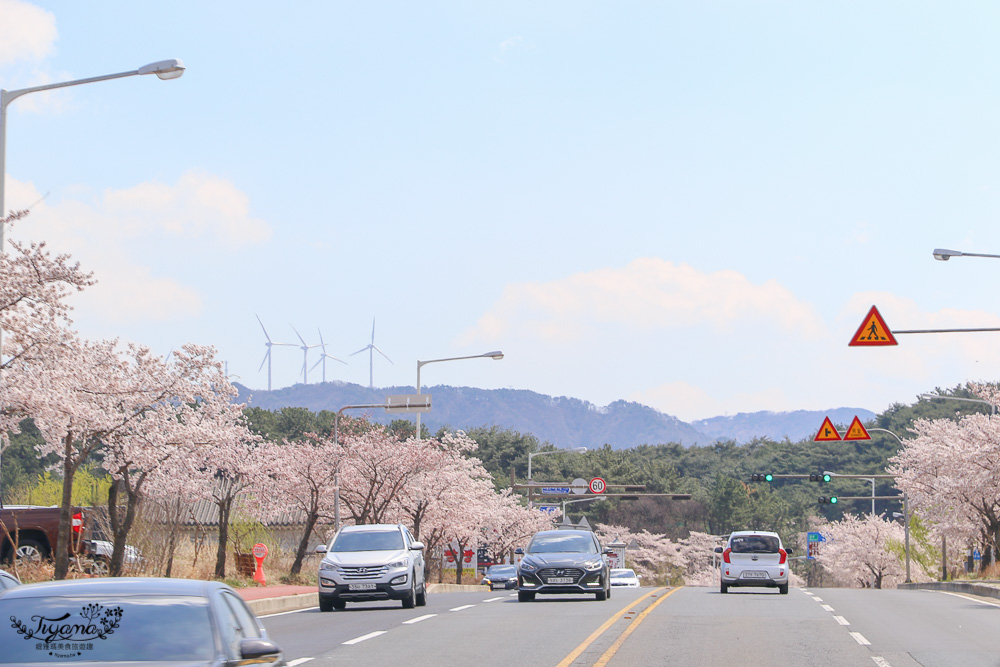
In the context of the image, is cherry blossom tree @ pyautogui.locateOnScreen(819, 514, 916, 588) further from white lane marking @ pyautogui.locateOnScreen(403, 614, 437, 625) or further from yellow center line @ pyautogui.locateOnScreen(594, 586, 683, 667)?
white lane marking @ pyautogui.locateOnScreen(403, 614, 437, 625)

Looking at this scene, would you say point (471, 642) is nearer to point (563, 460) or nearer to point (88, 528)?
→ point (88, 528)

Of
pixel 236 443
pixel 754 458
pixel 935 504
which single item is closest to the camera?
pixel 236 443

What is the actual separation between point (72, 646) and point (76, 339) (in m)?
18.9

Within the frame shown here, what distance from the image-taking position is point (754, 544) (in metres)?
32.5

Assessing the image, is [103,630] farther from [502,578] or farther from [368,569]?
[502,578]

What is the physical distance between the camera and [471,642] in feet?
52.4

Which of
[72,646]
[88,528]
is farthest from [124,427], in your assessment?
[72,646]

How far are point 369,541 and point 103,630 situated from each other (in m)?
17.6

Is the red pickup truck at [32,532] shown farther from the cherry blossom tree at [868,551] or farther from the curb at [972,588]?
the cherry blossom tree at [868,551]

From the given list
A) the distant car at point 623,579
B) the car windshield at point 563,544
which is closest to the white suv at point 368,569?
the car windshield at point 563,544

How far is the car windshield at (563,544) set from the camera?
26.0m

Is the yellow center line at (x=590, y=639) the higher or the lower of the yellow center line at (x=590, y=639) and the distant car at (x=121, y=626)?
the lower

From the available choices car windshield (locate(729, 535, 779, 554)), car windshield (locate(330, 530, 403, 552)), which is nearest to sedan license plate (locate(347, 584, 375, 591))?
car windshield (locate(330, 530, 403, 552))

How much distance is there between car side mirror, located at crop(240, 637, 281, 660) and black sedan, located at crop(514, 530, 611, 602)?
18631 mm
